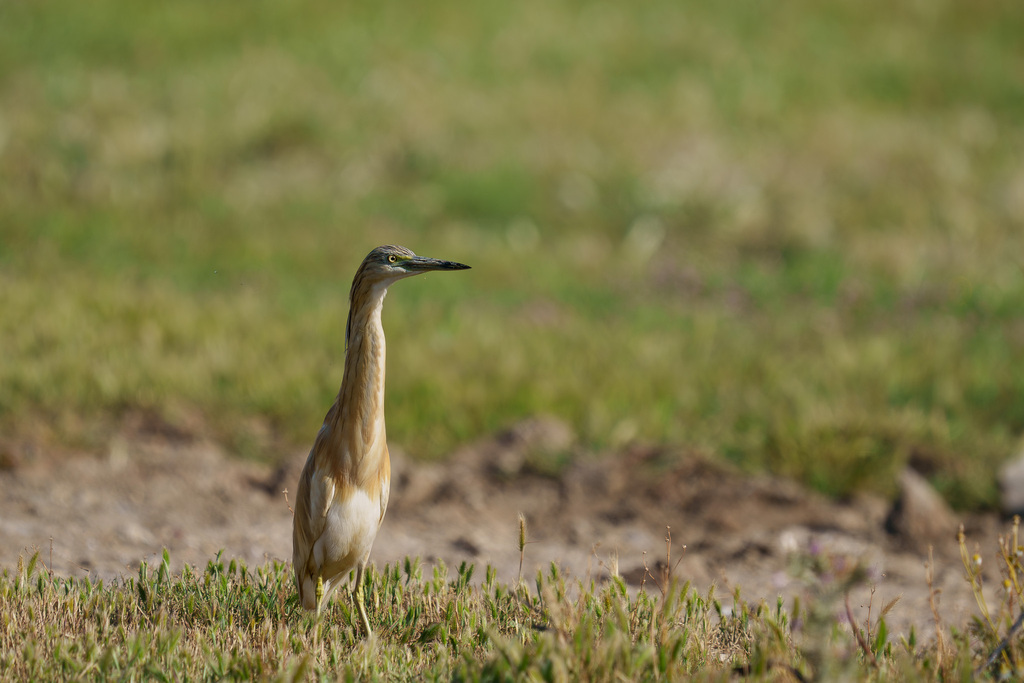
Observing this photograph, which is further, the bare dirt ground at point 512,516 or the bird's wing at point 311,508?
the bare dirt ground at point 512,516

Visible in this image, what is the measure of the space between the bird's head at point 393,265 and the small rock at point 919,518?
11.6 ft

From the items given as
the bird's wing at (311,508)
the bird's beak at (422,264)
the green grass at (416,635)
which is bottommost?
the green grass at (416,635)

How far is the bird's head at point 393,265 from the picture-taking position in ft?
10.3

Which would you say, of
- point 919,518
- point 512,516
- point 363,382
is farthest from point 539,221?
point 363,382

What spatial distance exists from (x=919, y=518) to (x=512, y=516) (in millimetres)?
2303

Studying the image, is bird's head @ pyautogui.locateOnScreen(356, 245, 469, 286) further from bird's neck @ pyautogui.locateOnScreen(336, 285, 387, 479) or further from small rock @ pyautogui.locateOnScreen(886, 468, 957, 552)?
small rock @ pyautogui.locateOnScreen(886, 468, 957, 552)

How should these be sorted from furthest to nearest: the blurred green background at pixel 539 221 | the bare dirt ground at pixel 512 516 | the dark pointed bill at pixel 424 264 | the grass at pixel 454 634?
1. the blurred green background at pixel 539 221
2. the bare dirt ground at pixel 512 516
3. the dark pointed bill at pixel 424 264
4. the grass at pixel 454 634

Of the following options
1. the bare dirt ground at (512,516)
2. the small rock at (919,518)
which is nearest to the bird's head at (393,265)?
the bare dirt ground at (512,516)

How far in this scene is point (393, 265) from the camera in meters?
3.17

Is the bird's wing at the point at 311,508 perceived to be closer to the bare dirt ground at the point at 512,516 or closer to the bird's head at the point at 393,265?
the bird's head at the point at 393,265

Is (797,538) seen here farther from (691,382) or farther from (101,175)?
(101,175)

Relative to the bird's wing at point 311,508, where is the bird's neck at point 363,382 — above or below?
above

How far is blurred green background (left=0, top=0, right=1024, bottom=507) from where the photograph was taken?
620 centimetres

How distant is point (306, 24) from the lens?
1444 cm
